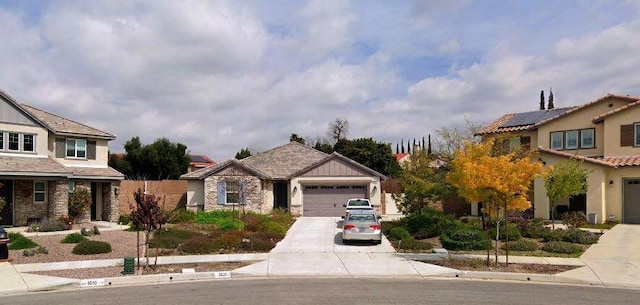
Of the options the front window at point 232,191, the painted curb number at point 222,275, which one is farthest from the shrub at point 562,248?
the front window at point 232,191

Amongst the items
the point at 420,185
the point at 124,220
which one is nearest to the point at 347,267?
the point at 420,185

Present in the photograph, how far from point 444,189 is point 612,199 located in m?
10.5

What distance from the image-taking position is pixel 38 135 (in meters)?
29.0

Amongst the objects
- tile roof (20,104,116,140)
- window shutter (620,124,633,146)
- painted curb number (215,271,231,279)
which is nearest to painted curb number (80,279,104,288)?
painted curb number (215,271,231,279)

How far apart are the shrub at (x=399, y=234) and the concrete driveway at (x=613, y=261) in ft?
24.1

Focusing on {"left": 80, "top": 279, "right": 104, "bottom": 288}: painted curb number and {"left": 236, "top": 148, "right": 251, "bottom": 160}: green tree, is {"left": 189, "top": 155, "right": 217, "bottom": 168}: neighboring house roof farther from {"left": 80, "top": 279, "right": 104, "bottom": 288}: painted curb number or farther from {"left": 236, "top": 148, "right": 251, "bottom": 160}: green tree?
{"left": 80, "top": 279, "right": 104, "bottom": 288}: painted curb number

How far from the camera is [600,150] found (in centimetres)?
3206

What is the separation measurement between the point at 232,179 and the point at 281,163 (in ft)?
18.5

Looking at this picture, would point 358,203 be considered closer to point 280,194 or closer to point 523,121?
point 280,194

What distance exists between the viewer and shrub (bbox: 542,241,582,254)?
19.8 meters

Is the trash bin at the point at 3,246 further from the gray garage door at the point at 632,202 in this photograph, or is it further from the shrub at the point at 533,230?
the gray garage door at the point at 632,202

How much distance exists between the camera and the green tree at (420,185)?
26.2 meters

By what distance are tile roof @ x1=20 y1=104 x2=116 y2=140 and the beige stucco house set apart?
6386 mm

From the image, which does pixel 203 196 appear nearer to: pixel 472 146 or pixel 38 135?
pixel 38 135
